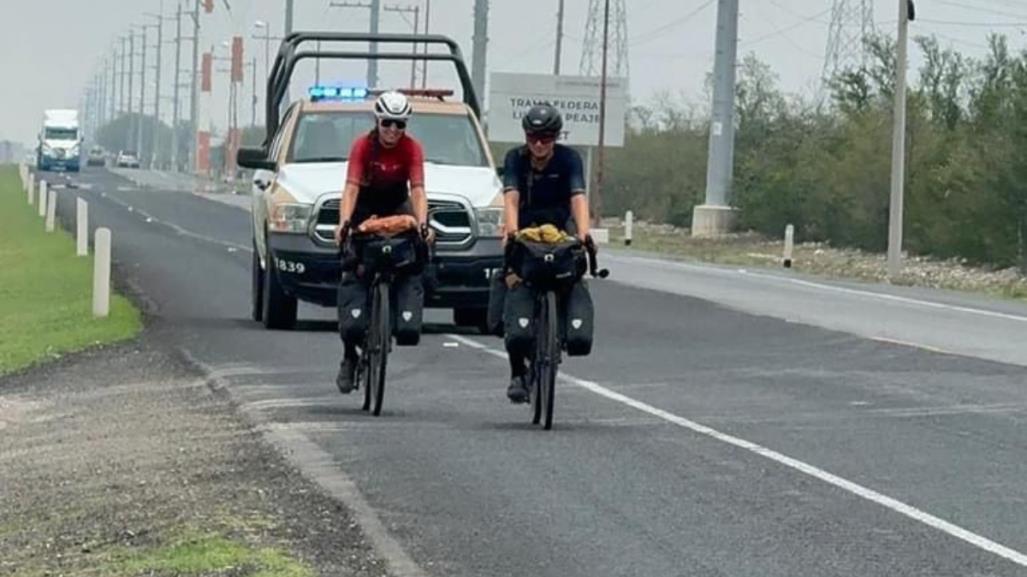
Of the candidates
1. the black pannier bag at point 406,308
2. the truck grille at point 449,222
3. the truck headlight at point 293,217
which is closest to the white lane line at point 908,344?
the truck grille at point 449,222

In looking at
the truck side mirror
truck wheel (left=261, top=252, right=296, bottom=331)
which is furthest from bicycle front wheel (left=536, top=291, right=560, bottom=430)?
the truck side mirror

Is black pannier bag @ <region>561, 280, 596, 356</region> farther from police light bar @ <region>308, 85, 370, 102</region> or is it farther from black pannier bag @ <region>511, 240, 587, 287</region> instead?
police light bar @ <region>308, 85, 370, 102</region>

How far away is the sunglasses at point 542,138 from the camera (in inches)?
539

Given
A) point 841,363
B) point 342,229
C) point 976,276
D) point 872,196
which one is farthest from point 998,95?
point 342,229

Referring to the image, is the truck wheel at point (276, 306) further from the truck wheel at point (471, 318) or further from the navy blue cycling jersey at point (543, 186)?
the navy blue cycling jersey at point (543, 186)

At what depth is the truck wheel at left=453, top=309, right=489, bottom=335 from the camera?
74.3 feet

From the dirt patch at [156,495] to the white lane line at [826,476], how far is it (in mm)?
2518

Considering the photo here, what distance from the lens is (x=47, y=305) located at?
3039 cm

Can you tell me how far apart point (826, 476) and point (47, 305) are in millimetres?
19896

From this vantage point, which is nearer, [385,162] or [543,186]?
[543,186]

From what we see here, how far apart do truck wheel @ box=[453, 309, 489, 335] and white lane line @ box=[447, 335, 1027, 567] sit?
198 inches

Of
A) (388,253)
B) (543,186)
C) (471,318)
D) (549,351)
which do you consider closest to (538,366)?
(549,351)

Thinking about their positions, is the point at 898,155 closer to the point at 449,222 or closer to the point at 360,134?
the point at 360,134

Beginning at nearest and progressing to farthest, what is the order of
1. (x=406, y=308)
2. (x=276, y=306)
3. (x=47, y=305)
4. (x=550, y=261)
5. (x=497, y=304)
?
(x=550, y=261) → (x=497, y=304) → (x=406, y=308) → (x=276, y=306) → (x=47, y=305)
